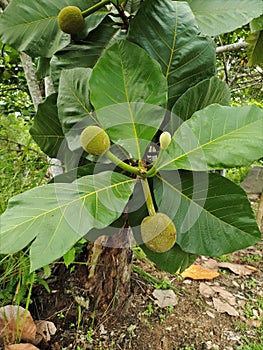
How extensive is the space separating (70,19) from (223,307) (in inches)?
56.2

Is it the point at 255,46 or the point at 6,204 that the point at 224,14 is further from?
the point at 6,204

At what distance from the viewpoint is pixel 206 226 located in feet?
1.61

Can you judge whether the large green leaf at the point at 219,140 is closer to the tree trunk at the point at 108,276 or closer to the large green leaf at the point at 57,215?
→ the large green leaf at the point at 57,215

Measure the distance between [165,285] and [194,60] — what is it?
1.28m

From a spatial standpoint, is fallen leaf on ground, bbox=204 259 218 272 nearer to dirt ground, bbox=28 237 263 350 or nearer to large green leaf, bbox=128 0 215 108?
dirt ground, bbox=28 237 263 350

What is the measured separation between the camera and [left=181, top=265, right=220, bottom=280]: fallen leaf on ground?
1.73m

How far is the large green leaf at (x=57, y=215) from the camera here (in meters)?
0.34

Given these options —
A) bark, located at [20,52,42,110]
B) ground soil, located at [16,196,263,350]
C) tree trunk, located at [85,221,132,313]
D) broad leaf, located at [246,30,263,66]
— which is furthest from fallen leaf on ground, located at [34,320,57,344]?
broad leaf, located at [246,30,263,66]

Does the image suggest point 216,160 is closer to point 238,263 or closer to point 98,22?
point 98,22

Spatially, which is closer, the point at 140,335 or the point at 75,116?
the point at 75,116

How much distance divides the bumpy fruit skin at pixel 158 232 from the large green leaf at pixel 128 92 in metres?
0.11

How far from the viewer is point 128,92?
45 centimetres

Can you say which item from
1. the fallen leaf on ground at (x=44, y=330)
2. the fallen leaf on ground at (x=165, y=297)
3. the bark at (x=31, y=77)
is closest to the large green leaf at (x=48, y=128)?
the bark at (x=31, y=77)

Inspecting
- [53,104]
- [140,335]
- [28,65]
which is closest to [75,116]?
[53,104]
